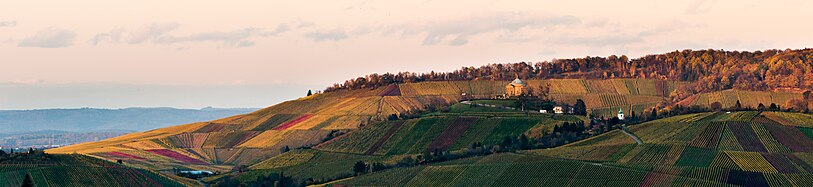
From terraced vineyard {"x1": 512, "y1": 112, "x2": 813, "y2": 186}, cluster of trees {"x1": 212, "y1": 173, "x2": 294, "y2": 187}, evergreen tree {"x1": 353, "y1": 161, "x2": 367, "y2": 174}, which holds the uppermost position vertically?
terraced vineyard {"x1": 512, "y1": 112, "x2": 813, "y2": 186}

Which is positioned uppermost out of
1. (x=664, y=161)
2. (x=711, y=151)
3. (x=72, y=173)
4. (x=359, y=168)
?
(x=72, y=173)

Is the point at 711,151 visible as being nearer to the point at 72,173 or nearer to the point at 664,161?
the point at 664,161

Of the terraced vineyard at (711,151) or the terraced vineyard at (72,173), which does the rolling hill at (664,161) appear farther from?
the terraced vineyard at (72,173)

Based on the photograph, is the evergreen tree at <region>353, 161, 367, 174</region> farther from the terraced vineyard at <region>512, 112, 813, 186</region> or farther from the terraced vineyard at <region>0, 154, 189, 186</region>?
the terraced vineyard at <region>512, 112, 813, 186</region>

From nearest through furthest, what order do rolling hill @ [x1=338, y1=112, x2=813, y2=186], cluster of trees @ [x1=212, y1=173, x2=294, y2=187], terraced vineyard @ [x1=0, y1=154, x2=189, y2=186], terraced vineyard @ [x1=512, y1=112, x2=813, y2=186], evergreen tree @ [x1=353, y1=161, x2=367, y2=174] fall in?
terraced vineyard @ [x1=512, y1=112, x2=813, y2=186], rolling hill @ [x1=338, y1=112, x2=813, y2=186], terraced vineyard @ [x1=0, y1=154, x2=189, y2=186], evergreen tree @ [x1=353, y1=161, x2=367, y2=174], cluster of trees @ [x1=212, y1=173, x2=294, y2=187]

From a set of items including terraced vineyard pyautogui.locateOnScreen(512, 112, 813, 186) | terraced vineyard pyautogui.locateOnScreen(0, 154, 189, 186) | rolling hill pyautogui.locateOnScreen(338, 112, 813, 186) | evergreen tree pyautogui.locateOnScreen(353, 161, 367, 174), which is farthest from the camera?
evergreen tree pyautogui.locateOnScreen(353, 161, 367, 174)

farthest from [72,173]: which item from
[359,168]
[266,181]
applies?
[359,168]

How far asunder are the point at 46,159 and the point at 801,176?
81457 millimetres

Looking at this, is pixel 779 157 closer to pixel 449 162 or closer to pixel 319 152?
pixel 449 162

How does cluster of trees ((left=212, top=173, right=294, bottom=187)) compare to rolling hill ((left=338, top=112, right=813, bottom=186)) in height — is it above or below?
below

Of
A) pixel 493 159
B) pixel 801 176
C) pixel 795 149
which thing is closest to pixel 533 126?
pixel 493 159

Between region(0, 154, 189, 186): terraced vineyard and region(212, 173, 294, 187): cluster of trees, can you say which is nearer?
region(0, 154, 189, 186): terraced vineyard

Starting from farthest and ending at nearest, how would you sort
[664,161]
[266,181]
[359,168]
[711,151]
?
[266,181], [359,168], [711,151], [664,161]

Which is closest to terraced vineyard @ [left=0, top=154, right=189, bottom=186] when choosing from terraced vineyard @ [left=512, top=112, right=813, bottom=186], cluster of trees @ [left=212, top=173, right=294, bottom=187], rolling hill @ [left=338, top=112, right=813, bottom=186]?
cluster of trees @ [left=212, top=173, right=294, bottom=187]
